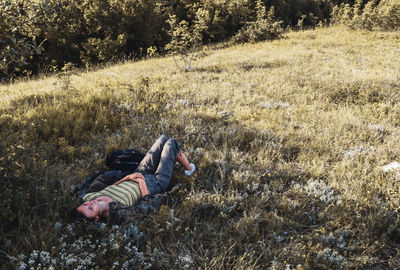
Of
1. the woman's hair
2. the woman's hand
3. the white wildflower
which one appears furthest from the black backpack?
the white wildflower

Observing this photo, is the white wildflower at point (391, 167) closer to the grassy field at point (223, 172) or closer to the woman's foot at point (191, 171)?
the grassy field at point (223, 172)

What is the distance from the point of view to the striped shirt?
3141 millimetres

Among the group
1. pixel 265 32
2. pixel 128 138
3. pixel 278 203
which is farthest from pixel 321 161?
pixel 265 32

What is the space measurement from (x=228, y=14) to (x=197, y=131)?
19882 millimetres

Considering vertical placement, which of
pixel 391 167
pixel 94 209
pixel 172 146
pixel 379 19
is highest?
pixel 379 19

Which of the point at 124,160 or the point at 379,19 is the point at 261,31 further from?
the point at 124,160

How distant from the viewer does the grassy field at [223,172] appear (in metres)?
A: 2.53

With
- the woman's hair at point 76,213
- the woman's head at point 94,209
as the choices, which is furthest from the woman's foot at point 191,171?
the woman's hair at point 76,213

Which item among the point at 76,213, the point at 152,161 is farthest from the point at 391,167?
the point at 76,213

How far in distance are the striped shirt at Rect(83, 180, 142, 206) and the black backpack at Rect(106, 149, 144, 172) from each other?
0.45 meters

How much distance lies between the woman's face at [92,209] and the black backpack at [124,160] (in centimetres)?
101

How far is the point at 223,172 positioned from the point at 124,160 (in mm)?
1582

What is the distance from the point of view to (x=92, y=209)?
2.82 m

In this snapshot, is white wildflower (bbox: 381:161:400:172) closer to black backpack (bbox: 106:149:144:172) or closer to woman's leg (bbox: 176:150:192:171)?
woman's leg (bbox: 176:150:192:171)
